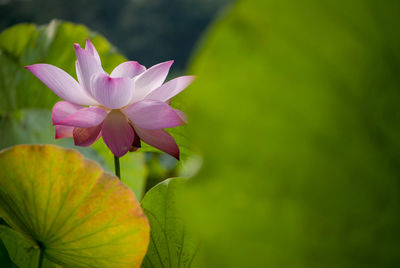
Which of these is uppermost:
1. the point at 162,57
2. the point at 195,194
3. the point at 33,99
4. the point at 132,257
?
the point at 195,194

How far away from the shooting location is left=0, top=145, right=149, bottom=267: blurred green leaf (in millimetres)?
228

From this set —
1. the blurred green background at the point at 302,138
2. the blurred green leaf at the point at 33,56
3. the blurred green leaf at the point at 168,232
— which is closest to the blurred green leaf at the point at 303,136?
the blurred green background at the point at 302,138

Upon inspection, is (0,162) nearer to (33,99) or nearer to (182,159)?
(182,159)

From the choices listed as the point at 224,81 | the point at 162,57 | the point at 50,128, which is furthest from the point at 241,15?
the point at 162,57

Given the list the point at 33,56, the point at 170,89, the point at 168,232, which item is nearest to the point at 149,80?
the point at 170,89

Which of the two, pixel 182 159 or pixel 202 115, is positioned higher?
pixel 202 115

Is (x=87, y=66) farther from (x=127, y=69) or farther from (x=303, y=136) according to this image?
(x=303, y=136)

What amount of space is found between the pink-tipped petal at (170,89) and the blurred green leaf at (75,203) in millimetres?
92

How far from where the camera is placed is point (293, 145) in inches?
5.6

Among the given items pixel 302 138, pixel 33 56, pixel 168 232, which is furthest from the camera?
pixel 33 56

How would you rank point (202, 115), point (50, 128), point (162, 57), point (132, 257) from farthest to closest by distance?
point (162, 57)
point (50, 128)
point (132, 257)
point (202, 115)

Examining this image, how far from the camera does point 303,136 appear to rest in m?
0.14

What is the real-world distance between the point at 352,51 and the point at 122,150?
19 cm

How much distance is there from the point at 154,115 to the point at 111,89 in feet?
0.13
